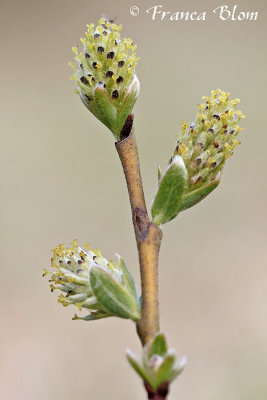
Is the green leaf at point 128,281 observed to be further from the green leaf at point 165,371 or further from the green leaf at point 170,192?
the green leaf at point 165,371

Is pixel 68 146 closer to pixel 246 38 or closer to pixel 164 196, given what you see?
pixel 246 38

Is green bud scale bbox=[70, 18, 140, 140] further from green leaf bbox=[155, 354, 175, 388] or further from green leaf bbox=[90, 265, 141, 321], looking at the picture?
green leaf bbox=[155, 354, 175, 388]

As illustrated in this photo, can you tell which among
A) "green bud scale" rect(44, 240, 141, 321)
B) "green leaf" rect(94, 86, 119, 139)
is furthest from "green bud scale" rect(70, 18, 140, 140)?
"green bud scale" rect(44, 240, 141, 321)

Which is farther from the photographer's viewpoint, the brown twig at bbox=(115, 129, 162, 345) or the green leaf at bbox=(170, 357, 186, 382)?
the brown twig at bbox=(115, 129, 162, 345)

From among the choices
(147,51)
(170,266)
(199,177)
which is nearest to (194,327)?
(170,266)

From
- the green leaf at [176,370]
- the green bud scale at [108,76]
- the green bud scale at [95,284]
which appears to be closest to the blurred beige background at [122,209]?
the green bud scale at [95,284]

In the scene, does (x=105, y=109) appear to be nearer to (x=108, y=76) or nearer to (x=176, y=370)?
(x=108, y=76)
